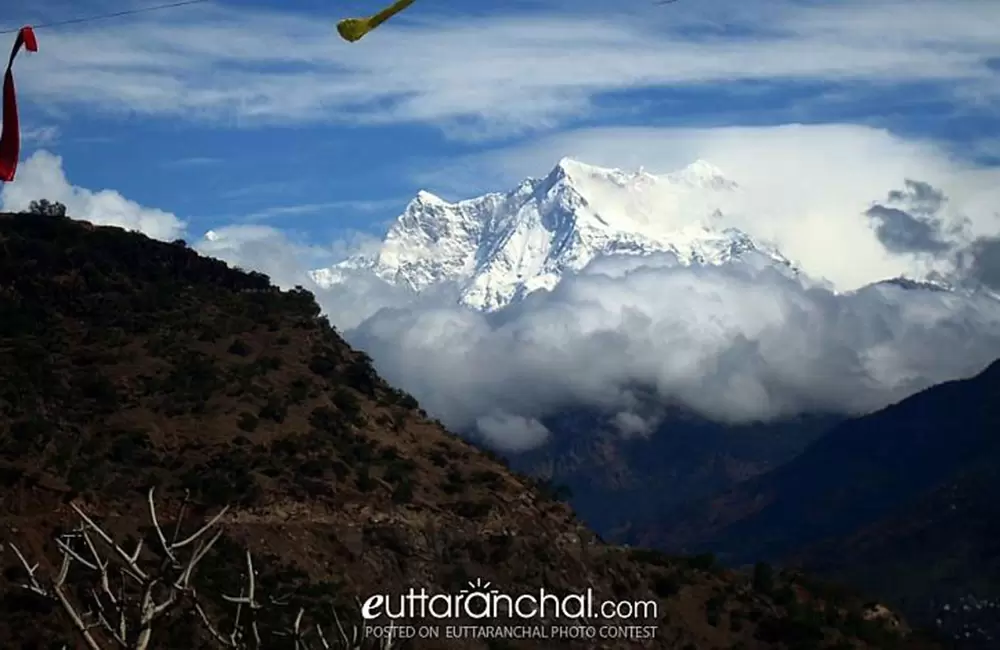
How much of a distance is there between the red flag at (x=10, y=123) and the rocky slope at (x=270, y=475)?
25182mm

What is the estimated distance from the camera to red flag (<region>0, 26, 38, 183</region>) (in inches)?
781

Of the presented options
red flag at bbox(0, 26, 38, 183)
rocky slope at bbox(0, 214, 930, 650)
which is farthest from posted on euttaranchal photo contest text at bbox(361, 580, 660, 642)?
red flag at bbox(0, 26, 38, 183)

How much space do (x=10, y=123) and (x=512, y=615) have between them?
40.1 meters

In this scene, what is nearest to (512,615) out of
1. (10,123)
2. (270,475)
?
(270,475)

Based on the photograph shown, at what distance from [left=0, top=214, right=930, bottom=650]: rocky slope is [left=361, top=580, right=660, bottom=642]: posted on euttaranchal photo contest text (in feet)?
2.21

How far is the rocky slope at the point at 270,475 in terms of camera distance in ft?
174

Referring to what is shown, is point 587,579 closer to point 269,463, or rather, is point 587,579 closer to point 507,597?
point 507,597

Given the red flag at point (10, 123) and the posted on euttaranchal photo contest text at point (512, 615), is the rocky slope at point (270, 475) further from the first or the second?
the red flag at point (10, 123)

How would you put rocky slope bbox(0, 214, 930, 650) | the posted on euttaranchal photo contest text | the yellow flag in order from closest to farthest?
the yellow flag, rocky slope bbox(0, 214, 930, 650), the posted on euttaranchal photo contest text

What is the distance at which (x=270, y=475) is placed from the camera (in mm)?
61156

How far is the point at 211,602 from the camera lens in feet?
156

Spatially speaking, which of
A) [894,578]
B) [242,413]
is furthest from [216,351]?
[894,578]

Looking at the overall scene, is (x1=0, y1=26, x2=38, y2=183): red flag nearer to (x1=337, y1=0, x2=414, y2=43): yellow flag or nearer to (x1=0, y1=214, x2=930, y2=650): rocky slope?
(x1=337, y1=0, x2=414, y2=43): yellow flag

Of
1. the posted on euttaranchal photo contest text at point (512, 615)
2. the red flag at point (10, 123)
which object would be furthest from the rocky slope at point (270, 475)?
the red flag at point (10, 123)
